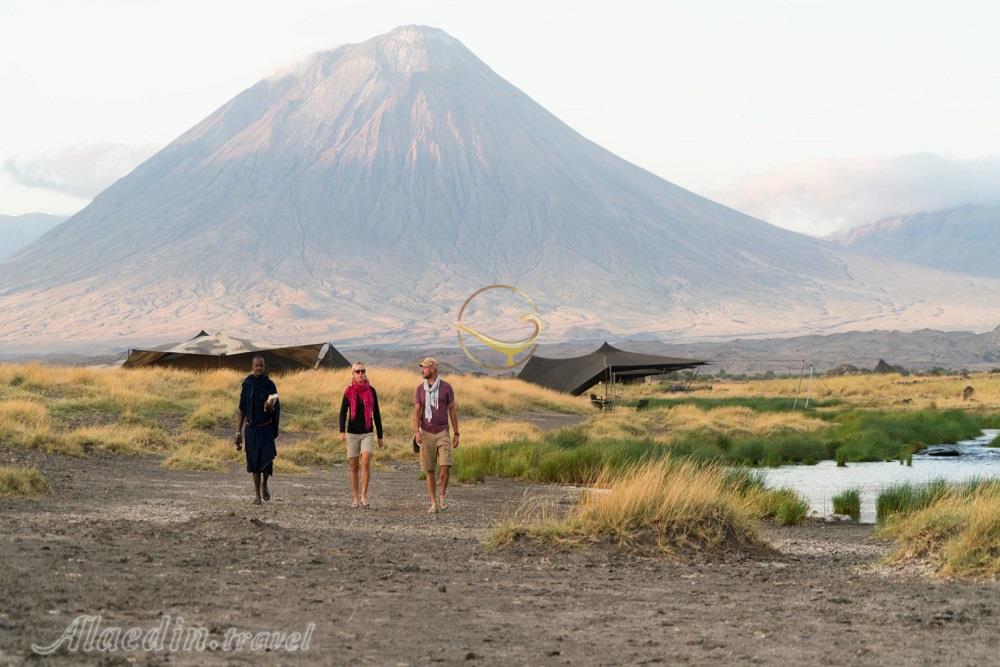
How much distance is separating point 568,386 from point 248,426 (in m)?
33.5

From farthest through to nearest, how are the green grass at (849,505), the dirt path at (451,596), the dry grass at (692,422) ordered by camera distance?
1. the dry grass at (692,422)
2. the green grass at (849,505)
3. the dirt path at (451,596)

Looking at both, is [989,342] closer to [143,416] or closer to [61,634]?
[143,416]

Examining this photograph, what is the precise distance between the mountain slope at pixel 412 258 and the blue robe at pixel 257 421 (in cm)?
11241

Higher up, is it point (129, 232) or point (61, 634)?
point (129, 232)

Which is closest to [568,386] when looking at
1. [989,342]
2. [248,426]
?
[248,426]

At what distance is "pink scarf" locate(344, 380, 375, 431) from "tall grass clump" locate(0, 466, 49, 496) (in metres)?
3.12

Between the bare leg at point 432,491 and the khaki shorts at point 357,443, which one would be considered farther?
the khaki shorts at point 357,443

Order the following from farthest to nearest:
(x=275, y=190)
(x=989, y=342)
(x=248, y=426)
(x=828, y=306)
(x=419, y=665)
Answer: (x=275, y=190) < (x=828, y=306) < (x=989, y=342) < (x=248, y=426) < (x=419, y=665)

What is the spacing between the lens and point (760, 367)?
105312 mm

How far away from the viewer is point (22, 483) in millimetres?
13258

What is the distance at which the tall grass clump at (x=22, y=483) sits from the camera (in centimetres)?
1302

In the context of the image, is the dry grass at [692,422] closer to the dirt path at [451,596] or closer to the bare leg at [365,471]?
the bare leg at [365,471]

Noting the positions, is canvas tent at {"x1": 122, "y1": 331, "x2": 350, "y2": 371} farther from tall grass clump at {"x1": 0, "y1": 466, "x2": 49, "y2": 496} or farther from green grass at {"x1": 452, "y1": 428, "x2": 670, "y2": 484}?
tall grass clump at {"x1": 0, "y1": 466, "x2": 49, "y2": 496}

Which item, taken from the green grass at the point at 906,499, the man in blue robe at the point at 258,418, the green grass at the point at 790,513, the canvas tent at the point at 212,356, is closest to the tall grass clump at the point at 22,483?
the man in blue robe at the point at 258,418
